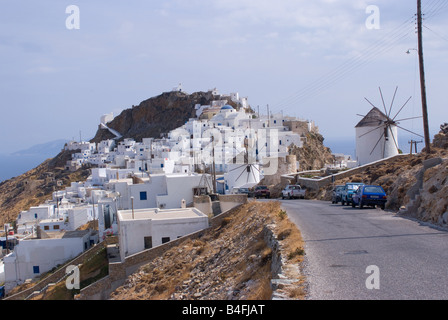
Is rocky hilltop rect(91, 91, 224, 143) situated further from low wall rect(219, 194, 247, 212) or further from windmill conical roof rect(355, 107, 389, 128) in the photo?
low wall rect(219, 194, 247, 212)

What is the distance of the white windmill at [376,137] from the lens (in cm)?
3816

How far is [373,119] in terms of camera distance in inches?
1535

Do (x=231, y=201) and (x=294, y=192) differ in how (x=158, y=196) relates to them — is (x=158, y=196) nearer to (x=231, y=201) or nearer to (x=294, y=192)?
(x=231, y=201)

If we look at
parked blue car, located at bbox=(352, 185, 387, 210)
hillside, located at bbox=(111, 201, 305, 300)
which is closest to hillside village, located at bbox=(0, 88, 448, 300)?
parked blue car, located at bbox=(352, 185, 387, 210)

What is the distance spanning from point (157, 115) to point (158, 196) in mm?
101159

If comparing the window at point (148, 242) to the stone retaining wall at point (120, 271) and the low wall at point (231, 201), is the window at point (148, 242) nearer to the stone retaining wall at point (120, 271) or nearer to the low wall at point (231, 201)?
the stone retaining wall at point (120, 271)

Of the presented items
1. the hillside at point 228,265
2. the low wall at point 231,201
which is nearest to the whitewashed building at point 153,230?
the hillside at point 228,265

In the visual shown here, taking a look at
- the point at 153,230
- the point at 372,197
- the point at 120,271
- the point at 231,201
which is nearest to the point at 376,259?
the point at 372,197

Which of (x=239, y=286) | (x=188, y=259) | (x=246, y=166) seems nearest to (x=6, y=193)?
(x=246, y=166)

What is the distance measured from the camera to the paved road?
304 inches

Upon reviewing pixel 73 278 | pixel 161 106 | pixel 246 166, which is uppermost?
pixel 161 106

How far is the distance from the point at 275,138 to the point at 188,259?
54.1 meters
